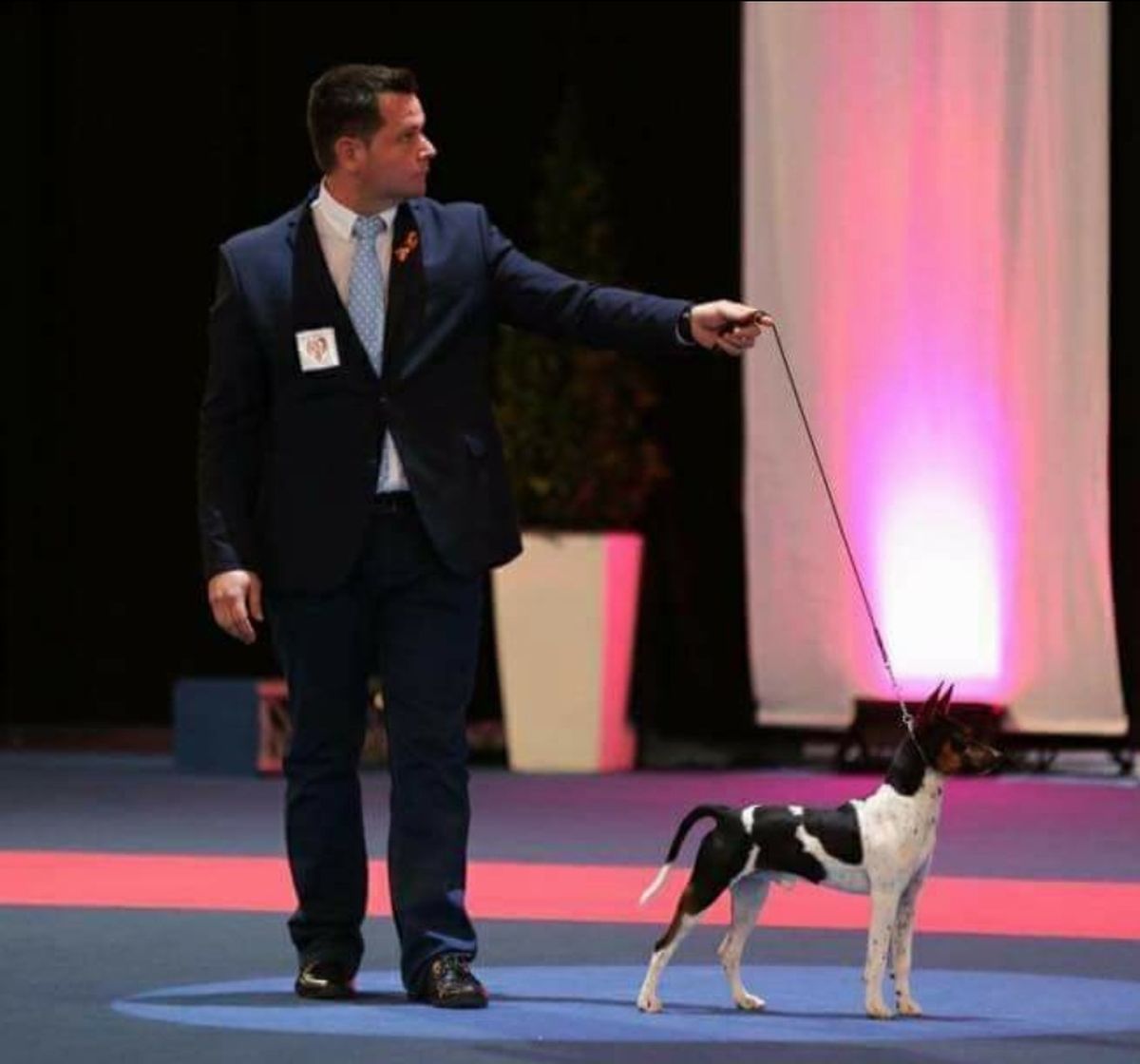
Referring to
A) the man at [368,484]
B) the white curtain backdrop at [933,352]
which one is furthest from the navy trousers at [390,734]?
the white curtain backdrop at [933,352]

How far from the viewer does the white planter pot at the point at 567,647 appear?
32.2 ft

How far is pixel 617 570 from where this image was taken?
988 cm

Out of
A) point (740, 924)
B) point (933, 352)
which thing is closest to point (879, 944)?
point (740, 924)

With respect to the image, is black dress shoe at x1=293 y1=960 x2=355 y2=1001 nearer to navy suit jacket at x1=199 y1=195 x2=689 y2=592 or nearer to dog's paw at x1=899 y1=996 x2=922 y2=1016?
navy suit jacket at x1=199 y1=195 x2=689 y2=592

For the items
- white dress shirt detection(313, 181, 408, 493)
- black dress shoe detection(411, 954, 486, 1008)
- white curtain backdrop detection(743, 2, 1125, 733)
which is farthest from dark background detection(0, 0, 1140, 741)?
black dress shoe detection(411, 954, 486, 1008)

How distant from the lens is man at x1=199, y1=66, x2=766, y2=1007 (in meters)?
4.62

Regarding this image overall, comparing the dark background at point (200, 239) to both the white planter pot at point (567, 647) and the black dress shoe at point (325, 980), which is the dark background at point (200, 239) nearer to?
the white planter pot at point (567, 647)

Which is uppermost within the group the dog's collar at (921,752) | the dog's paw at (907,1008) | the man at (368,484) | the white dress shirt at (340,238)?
the white dress shirt at (340,238)

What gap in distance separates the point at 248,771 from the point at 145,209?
90.4 inches

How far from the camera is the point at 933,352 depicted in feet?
32.8

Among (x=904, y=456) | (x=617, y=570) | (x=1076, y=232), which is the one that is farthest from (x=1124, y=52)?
(x=617, y=570)

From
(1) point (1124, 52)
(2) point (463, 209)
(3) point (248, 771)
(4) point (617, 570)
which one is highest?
(1) point (1124, 52)

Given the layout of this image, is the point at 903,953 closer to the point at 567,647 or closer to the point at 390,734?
the point at 390,734

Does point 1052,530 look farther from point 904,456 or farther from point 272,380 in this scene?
point 272,380
